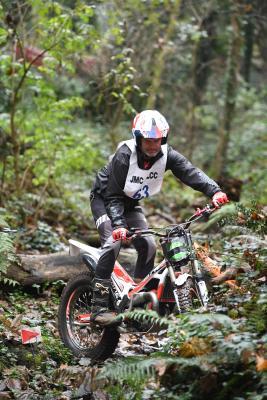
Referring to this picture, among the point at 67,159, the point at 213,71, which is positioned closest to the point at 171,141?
the point at 213,71

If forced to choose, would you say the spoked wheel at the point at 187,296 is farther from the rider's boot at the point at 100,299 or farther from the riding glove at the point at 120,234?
the rider's boot at the point at 100,299

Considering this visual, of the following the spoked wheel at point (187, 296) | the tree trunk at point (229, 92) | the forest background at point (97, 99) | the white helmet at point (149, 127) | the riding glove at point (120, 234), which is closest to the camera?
the spoked wheel at point (187, 296)

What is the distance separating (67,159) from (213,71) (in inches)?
557

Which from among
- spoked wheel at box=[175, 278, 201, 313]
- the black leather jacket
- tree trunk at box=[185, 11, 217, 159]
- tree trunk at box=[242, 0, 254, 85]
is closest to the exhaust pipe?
spoked wheel at box=[175, 278, 201, 313]

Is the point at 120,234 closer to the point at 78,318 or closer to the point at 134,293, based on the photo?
the point at 134,293

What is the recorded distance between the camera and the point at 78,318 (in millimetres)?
7219

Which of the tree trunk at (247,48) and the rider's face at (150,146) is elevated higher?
the tree trunk at (247,48)

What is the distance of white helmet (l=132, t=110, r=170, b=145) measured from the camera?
6.48m

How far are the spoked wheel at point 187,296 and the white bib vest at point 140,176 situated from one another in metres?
1.36

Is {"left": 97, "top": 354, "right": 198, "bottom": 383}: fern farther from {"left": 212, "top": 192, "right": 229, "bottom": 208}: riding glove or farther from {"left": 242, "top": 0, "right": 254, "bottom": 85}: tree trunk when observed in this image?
{"left": 242, "top": 0, "right": 254, "bottom": 85}: tree trunk

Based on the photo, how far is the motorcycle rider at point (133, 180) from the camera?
657cm

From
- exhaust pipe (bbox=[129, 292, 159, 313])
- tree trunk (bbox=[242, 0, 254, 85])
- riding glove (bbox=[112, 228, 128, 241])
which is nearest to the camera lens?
exhaust pipe (bbox=[129, 292, 159, 313])

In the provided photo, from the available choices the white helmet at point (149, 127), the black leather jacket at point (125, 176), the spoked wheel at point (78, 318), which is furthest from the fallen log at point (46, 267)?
the white helmet at point (149, 127)

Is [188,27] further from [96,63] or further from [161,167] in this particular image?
[161,167]
